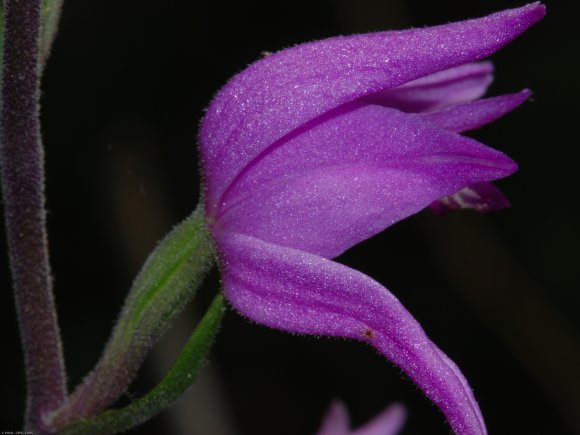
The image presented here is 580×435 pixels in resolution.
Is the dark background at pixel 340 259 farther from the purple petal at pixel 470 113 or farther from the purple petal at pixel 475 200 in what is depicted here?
the purple petal at pixel 470 113

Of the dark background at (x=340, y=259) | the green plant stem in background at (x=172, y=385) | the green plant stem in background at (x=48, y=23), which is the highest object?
the green plant stem in background at (x=48, y=23)

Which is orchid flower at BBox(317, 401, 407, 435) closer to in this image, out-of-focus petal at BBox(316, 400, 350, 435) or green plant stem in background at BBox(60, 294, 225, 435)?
out-of-focus petal at BBox(316, 400, 350, 435)

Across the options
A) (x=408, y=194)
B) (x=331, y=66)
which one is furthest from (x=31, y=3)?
(x=408, y=194)

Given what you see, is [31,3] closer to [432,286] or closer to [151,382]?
[151,382]

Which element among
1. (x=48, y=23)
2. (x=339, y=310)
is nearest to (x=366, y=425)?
(x=339, y=310)

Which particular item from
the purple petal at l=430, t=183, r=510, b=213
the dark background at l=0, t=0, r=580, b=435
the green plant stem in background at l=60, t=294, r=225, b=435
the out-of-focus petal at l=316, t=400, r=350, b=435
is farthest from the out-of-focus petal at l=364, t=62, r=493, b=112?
the dark background at l=0, t=0, r=580, b=435

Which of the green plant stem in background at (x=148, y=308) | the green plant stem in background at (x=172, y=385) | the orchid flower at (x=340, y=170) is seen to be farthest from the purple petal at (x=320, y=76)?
the green plant stem in background at (x=172, y=385)
